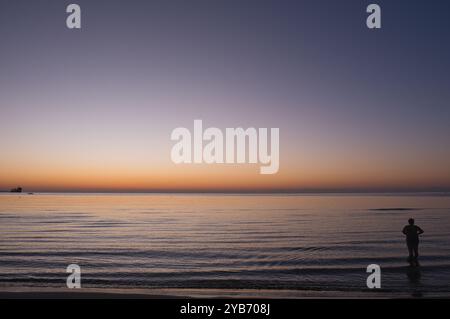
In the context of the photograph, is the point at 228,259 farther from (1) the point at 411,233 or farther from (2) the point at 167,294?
(1) the point at 411,233

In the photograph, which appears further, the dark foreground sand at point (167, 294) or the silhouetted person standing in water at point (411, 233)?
the silhouetted person standing in water at point (411, 233)

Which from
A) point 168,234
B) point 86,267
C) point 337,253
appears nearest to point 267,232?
point 168,234

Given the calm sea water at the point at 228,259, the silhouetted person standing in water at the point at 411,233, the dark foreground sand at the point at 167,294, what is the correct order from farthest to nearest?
the silhouetted person standing in water at the point at 411,233 → the calm sea water at the point at 228,259 → the dark foreground sand at the point at 167,294

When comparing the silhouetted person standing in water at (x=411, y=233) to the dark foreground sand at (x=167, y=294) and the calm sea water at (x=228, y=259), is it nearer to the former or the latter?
the calm sea water at (x=228, y=259)

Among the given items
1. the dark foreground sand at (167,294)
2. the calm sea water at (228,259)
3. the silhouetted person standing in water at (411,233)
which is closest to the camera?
the dark foreground sand at (167,294)

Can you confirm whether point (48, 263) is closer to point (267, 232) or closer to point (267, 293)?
point (267, 293)

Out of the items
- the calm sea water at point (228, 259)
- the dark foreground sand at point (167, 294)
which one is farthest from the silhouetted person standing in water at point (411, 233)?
the dark foreground sand at point (167, 294)

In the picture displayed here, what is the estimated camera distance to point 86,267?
898 inches

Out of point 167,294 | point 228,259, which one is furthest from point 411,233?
point 167,294

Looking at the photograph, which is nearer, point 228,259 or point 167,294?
point 167,294

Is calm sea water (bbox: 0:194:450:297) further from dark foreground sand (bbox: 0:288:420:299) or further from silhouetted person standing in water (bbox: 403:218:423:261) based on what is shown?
silhouetted person standing in water (bbox: 403:218:423:261)

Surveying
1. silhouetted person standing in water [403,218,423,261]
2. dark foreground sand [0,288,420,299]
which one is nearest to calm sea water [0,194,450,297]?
dark foreground sand [0,288,420,299]

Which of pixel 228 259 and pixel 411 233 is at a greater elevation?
pixel 411 233

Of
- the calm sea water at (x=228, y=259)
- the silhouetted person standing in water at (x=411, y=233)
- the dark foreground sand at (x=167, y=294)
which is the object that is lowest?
the calm sea water at (x=228, y=259)
